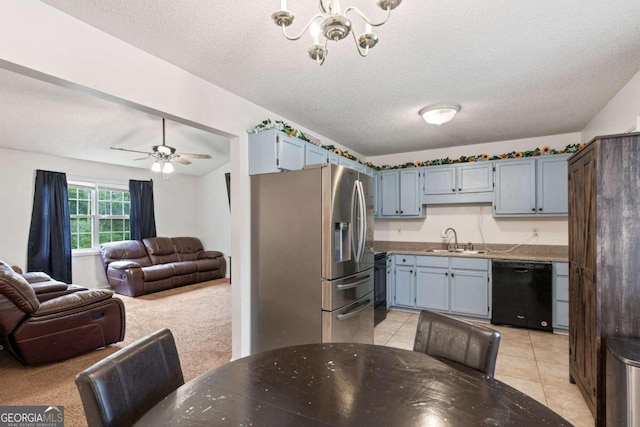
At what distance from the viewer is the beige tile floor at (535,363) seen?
2.24 meters

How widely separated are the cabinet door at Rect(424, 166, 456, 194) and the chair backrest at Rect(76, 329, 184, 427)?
162 inches

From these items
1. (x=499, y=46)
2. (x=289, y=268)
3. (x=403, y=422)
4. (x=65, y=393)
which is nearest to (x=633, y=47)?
(x=499, y=46)

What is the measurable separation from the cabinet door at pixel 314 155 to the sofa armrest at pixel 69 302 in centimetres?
251

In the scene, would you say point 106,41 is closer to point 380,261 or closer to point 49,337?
point 49,337

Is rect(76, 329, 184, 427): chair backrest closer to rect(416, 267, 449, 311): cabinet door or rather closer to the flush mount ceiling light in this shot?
the flush mount ceiling light

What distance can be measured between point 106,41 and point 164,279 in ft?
15.9

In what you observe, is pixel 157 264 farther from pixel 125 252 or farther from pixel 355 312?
pixel 355 312

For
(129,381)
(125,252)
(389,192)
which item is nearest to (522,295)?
(389,192)

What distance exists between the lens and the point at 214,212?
7348 mm

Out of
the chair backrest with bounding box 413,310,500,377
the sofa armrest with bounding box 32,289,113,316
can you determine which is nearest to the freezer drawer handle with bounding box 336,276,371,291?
the chair backrest with bounding box 413,310,500,377

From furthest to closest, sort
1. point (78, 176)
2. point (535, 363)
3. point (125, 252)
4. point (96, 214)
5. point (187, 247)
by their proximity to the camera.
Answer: point (187, 247) < point (96, 214) < point (125, 252) < point (78, 176) < point (535, 363)

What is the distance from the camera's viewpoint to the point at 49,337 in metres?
2.77

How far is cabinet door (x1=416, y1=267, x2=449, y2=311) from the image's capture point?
13.6 ft

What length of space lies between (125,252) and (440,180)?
583 cm
